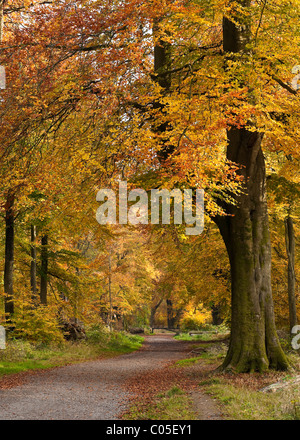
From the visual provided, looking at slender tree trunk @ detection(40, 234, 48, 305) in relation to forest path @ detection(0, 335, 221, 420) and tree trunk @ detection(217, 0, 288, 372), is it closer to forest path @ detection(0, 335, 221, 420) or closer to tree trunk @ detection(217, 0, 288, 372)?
forest path @ detection(0, 335, 221, 420)

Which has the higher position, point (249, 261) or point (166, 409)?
point (249, 261)

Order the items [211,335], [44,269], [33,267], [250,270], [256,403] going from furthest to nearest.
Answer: [211,335]
[44,269]
[33,267]
[250,270]
[256,403]

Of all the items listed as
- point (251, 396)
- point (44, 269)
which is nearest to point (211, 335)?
point (44, 269)

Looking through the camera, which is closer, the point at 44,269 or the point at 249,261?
the point at 249,261

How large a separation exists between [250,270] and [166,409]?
526 centimetres

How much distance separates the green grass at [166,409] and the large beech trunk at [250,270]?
3252 millimetres

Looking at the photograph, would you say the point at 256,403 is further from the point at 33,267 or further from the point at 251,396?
the point at 33,267

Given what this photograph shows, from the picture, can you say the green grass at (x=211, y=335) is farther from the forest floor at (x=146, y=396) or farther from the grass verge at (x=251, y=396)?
the grass verge at (x=251, y=396)

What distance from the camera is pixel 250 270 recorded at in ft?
37.2

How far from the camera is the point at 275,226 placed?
17938 mm

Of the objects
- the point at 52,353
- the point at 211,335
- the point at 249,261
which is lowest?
the point at 211,335

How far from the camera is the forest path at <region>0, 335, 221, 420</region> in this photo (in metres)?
6.95
